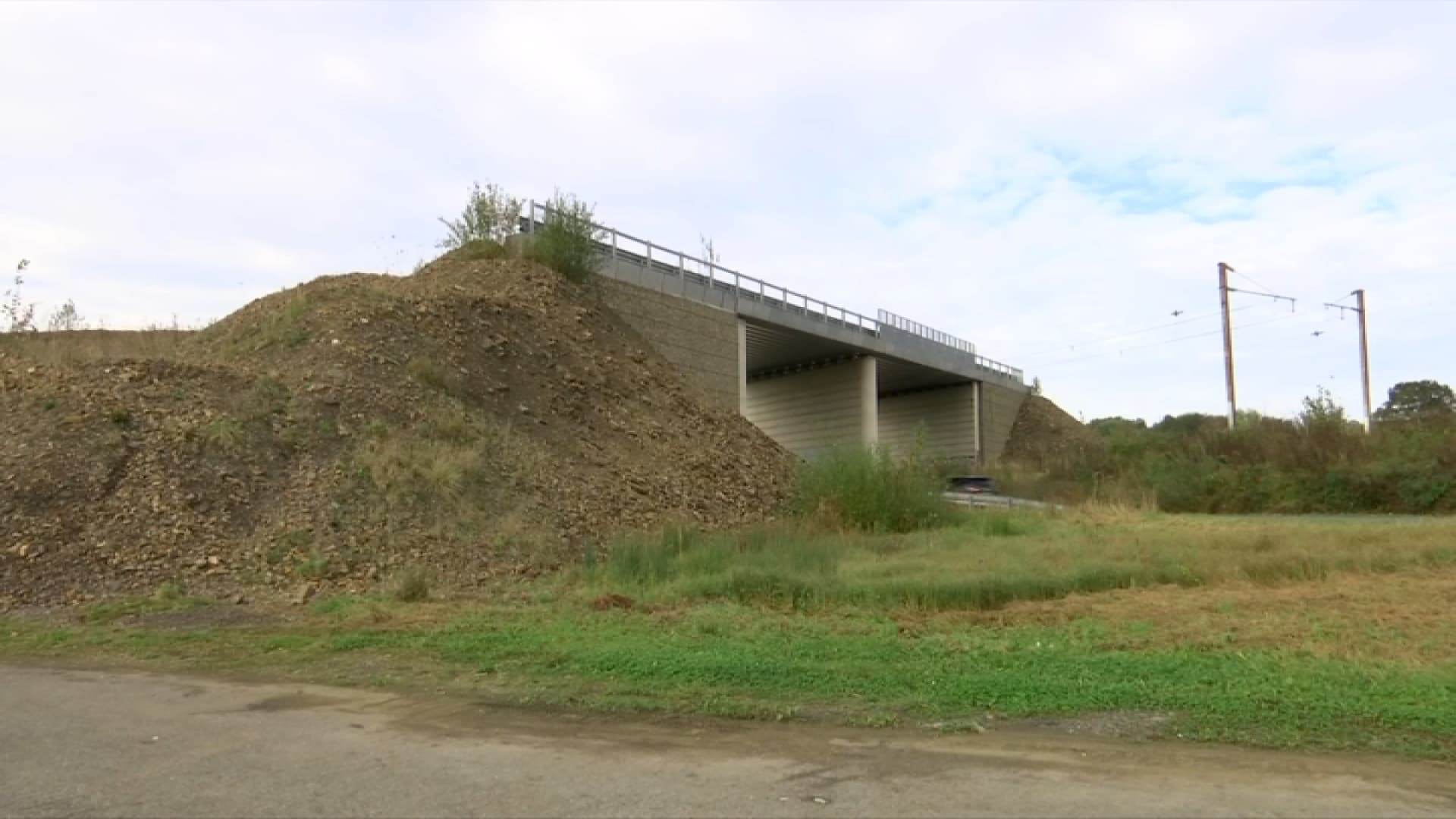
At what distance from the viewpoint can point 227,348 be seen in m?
25.9

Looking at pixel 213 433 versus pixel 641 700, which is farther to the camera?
pixel 213 433

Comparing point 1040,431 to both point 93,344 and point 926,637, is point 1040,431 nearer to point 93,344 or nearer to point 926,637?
point 93,344

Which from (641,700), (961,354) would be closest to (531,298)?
(641,700)

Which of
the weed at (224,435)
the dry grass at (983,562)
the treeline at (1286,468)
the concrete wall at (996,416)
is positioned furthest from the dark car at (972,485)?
the weed at (224,435)

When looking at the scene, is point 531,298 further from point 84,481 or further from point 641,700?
point 641,700

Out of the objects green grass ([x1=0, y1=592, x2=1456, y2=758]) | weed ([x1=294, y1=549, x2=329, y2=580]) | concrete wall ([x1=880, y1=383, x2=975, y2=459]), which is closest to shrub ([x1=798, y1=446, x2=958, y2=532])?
green grass ([x1=0, y1=592, x2=1456, y2=758])

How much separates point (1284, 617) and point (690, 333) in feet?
83.9

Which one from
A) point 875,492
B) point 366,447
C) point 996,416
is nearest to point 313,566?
point 366,447

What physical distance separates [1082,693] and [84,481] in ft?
57.8

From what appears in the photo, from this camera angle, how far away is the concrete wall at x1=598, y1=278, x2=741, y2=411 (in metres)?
33.4

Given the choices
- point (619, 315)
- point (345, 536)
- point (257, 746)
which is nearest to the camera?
point (257, 746)

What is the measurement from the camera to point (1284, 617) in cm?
1122

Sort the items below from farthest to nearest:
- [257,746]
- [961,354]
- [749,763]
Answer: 1. [961,354]
2. [257,746]
3. [749,763]

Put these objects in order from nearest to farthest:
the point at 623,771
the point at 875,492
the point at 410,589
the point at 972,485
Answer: the point at 623,771, the point at 410,589, the point at 875,492, the point at 972,485
